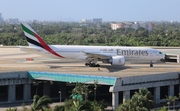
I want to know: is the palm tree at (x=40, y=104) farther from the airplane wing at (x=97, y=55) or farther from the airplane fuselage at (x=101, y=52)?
the airplane fuselage at (x=101, y=52)

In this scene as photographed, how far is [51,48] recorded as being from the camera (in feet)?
255

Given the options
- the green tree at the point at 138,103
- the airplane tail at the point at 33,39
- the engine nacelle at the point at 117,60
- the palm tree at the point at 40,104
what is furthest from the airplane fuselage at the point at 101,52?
the palm tree at the point at 40,104

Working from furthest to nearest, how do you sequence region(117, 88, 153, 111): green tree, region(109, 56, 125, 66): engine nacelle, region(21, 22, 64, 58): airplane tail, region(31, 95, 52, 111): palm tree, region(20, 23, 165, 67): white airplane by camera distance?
region(21, 22, 64, 58): airplane tail, region(20, 23, 165, 67): white airplane, region(109, 56, 125, 66): engine nacelle, region(31, 95, 52, 111): palm tree, region(117, 88, 153, 111): green tree

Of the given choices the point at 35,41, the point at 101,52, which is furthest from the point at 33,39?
the point at 101,52

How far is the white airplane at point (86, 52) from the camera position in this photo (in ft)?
252

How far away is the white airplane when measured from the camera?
252 feet

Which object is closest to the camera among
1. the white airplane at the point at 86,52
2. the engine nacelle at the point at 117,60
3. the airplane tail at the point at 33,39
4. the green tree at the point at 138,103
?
the green tree at the point at 138,103

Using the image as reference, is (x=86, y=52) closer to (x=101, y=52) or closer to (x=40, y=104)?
(x=101, y=52)

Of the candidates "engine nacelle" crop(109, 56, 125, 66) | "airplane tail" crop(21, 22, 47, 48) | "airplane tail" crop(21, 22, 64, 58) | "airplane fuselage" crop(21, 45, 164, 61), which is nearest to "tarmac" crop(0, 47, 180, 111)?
"engine nacelle" crop(109, 56, 125, 66)

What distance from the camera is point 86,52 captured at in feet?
249

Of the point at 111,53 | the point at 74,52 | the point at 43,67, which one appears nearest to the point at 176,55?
the point at 111,53

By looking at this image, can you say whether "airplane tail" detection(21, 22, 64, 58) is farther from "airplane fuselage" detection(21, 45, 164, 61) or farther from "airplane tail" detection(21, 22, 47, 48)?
"airplane fuselage" detection(21, 45, 164, 61)

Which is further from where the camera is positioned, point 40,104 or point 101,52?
point 101,52

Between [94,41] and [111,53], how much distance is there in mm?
106432
